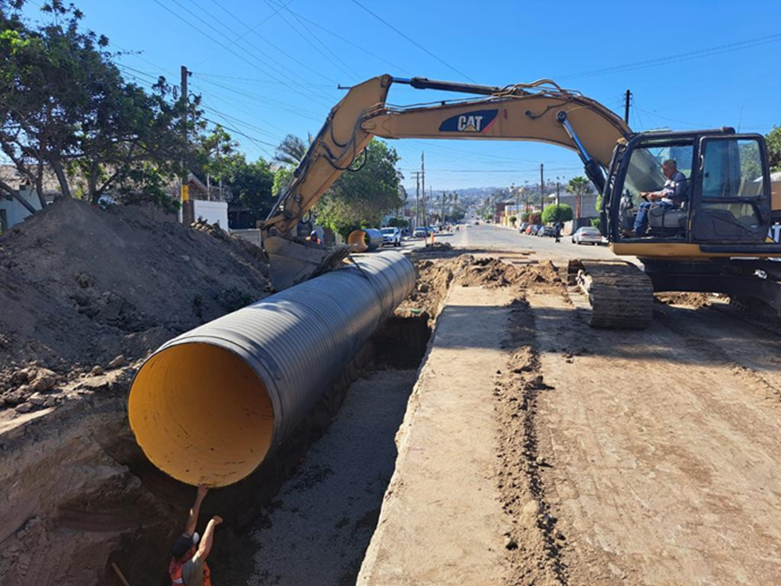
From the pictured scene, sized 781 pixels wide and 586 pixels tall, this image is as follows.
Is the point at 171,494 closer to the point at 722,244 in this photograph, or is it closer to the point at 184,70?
the point at 722,244

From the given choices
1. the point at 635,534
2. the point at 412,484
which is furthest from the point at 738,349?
the point at 412,484

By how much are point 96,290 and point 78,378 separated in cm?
260

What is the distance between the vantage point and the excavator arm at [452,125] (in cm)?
880

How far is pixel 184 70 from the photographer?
16.7m

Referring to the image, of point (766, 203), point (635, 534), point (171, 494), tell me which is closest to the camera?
point (635, 534)

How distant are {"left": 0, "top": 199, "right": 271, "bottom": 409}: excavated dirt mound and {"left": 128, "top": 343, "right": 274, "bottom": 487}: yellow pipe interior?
1.03 m

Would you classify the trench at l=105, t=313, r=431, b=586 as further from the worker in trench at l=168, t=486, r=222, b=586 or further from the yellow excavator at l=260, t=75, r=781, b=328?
the yellow excavator at l=260, t=75, r=781, b=328

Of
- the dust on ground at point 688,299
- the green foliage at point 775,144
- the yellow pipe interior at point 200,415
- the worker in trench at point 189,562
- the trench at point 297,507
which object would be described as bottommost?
the trench at point 297,507

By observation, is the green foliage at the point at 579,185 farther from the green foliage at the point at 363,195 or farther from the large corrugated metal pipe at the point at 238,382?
the large corrugated metal pipe at the point at 238,382

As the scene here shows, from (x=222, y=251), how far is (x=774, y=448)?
11199 mm

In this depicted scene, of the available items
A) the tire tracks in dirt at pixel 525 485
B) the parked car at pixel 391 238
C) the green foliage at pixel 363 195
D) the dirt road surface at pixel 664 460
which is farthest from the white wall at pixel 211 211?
the tire tracks in dirt at pixel 525 485

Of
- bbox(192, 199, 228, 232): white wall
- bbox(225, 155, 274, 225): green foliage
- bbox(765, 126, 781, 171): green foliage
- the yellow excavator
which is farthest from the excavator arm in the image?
bbox(225, 155, 274, 225): green foliage

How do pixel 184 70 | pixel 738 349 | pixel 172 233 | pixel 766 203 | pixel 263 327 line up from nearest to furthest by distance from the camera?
pixel 263 327
pixel 738 349
pixel 766 203
pixel 172 233
pixel 184 70

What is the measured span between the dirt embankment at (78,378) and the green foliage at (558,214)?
190ft
